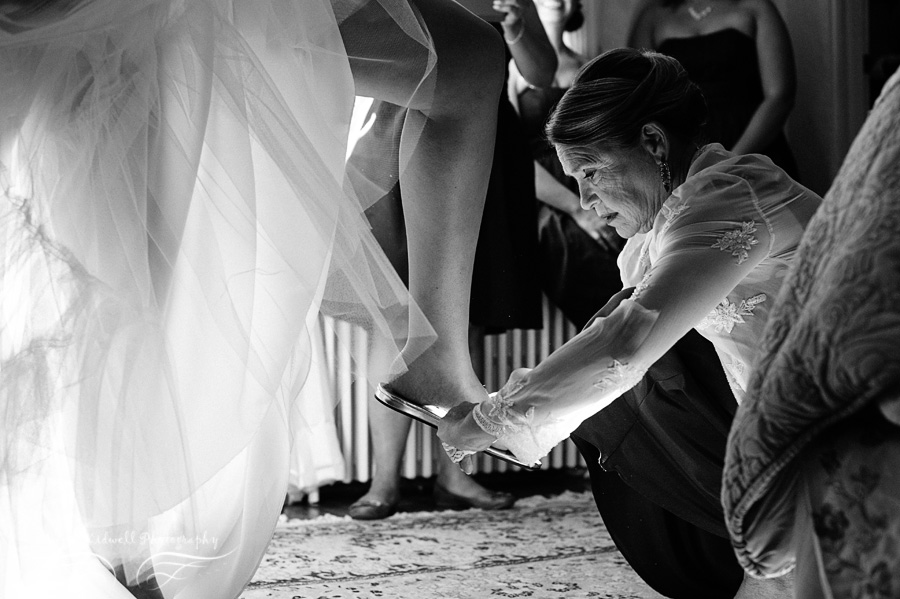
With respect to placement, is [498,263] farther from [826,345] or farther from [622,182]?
[826,345]

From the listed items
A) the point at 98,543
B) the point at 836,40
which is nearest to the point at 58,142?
the point at 98,543

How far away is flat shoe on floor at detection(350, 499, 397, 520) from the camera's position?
2.19 meters

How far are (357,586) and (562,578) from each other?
0.32 metres

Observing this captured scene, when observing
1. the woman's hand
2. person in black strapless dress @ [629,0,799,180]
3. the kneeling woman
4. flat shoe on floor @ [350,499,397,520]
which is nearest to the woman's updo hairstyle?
the kneeling woman

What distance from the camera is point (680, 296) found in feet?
3.32

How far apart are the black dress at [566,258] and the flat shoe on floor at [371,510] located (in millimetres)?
679

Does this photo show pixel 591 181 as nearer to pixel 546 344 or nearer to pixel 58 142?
pixel 58 142

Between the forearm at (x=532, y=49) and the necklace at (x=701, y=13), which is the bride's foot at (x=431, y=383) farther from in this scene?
the necklace at (x=701, y=13)

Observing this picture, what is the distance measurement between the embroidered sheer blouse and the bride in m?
0.25

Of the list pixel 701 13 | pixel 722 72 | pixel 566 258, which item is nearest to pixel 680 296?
pixel 566 258

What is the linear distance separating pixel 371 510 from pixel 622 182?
1210 millimetres

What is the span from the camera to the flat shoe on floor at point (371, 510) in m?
2.19

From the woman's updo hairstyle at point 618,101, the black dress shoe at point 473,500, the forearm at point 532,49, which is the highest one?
the forearm at point 532,49

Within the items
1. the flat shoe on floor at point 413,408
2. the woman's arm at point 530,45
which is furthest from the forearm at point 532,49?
the flat shoe on floor at point 413,408
